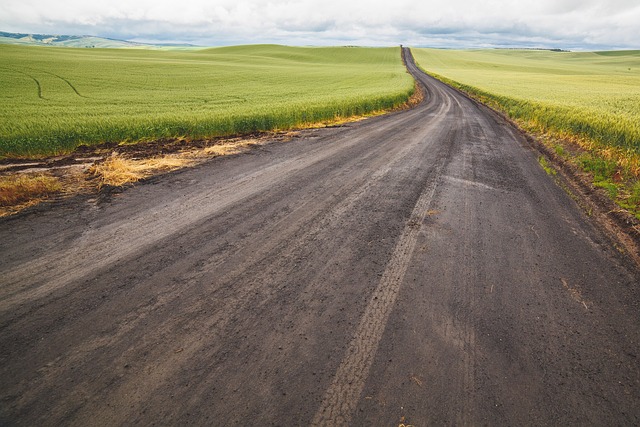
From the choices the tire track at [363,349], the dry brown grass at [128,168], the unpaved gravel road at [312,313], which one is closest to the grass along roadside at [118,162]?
the dry brown grass at [128,168]

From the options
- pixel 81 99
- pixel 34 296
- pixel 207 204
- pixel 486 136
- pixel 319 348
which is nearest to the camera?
pixel 319 348

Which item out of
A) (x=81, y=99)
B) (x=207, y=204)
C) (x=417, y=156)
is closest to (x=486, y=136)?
(x=417, y=156)

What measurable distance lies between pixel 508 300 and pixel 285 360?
102 inches

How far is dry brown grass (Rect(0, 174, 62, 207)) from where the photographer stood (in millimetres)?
5402

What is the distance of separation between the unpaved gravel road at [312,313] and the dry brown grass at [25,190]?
0.70 meters

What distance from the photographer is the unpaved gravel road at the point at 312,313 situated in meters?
2.46

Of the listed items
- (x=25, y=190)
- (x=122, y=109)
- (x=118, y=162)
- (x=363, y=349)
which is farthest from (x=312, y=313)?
(x=122, y=109)

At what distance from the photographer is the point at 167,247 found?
438cm

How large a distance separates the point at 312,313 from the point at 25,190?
19.1 ft

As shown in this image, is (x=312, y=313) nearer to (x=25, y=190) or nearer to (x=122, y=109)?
(x=25, y=190)

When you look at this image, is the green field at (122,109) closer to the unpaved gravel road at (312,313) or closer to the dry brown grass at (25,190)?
the dry brown grass at (25,190)

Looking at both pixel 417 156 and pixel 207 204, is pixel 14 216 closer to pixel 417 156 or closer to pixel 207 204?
pixel 207 204

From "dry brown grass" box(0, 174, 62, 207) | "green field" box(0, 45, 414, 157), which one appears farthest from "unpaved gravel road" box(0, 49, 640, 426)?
"green field" box(0, 45, 414, 157)

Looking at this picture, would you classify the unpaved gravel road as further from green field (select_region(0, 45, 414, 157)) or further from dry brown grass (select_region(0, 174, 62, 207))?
green field (select_region(0, 45, 414, 157))
